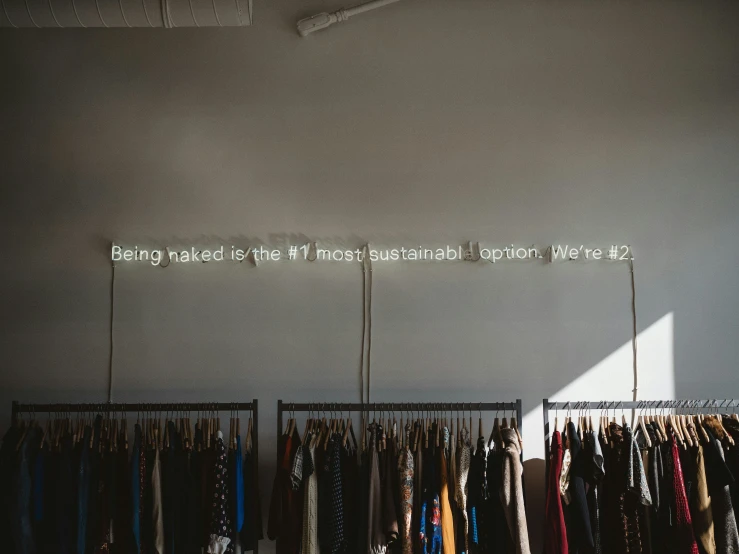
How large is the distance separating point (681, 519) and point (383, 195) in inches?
110

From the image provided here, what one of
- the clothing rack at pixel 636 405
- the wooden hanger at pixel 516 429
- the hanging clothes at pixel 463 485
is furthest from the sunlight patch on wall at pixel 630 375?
the hanging clothes at pixel 463 485

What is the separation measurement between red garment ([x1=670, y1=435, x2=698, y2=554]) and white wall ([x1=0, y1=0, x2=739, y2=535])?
83 cm

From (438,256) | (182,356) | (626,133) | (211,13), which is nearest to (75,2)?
(211,13)

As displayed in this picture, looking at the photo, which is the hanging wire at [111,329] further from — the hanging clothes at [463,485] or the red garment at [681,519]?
the red garment at [681,519]

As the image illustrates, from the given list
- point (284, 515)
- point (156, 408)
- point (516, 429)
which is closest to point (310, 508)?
point (284, 515)

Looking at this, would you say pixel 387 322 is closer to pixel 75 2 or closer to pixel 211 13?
pixel 211 13

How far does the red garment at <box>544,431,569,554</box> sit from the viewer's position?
3.85 metres

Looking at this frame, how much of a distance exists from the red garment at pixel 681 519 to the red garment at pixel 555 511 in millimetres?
647

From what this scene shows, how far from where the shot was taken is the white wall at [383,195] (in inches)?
181

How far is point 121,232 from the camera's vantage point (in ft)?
15.5

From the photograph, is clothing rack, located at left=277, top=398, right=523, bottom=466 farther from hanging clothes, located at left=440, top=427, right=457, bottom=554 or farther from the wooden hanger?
hanging clothes, located at left=440, top=427, right=457, bottom=554

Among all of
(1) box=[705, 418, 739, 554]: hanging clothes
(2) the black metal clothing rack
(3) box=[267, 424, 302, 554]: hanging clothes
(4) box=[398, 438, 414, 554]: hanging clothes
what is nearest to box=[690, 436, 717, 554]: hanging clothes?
(1) box=[705, 418, 739, 554]: hanging clothes

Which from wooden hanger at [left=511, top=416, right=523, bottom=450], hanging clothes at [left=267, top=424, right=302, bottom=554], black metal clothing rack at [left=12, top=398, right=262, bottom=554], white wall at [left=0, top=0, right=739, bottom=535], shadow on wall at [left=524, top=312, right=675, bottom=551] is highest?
white wall at [left=0, top=0, right=739, bottom=535]

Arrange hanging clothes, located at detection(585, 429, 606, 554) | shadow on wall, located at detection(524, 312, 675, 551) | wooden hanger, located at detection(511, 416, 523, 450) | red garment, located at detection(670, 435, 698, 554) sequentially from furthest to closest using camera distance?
shadow on wall, located at detection(524, 312, 675, 551), wooden hanger, located at detection(511, 416, 523, 450), hanging clothes, located at detection(585, 429, 606, 554), red garment, located at detection(670, 435, 698, 554)
